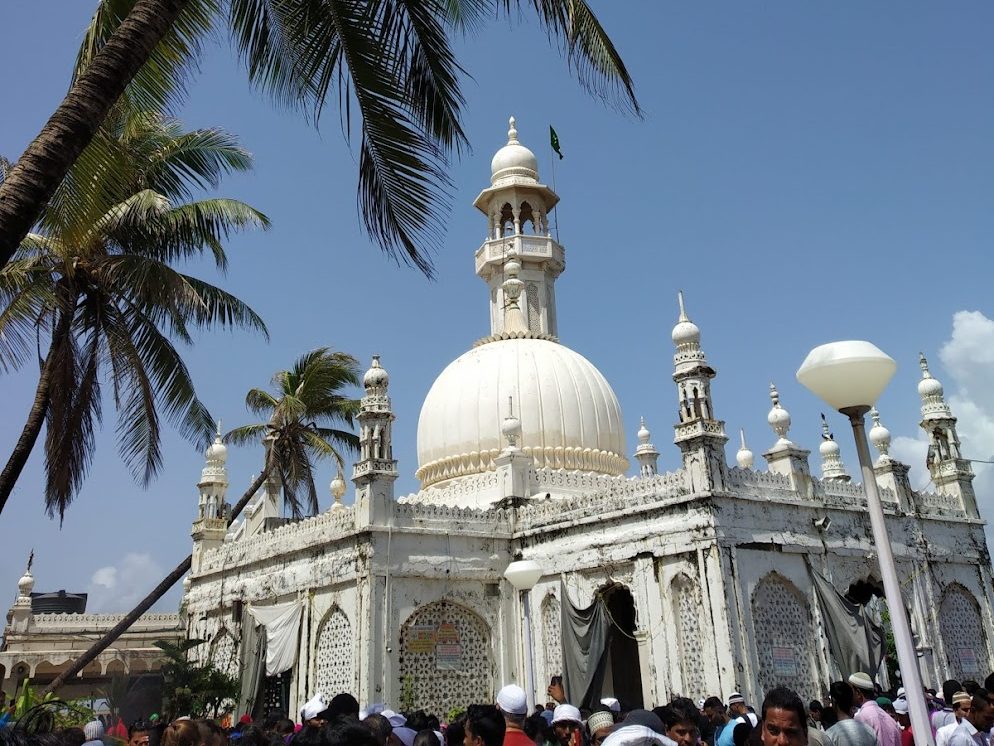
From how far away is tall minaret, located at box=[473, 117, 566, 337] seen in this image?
30.4 meters

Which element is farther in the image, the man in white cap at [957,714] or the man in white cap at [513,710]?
the man in white cap at [957,714]

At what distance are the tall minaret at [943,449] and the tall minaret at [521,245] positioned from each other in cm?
1130

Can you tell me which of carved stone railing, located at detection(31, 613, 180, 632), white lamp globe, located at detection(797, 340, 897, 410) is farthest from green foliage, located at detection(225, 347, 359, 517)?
white lamp globe, located at detection(797, 340, 897, 410)

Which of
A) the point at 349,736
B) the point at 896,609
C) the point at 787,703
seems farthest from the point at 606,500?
the point at 349,736

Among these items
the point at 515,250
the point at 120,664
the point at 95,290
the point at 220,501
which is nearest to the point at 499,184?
the point at 515,250

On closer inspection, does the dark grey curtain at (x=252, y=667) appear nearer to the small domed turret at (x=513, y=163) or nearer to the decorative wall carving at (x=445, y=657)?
the decorative wall carving at (x=445, y=657)

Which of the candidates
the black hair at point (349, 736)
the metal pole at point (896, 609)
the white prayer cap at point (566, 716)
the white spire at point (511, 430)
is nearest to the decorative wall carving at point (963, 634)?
the white spire at point (511, 430)

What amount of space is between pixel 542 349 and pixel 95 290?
14848mm

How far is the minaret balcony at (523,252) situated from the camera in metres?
30.9

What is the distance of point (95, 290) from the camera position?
50.5 feet

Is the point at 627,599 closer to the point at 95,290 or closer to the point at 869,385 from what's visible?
the point at 95,290

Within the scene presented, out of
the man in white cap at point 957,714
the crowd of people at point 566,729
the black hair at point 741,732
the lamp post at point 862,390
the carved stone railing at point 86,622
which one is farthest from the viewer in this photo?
the carved stone railing at point 86,622

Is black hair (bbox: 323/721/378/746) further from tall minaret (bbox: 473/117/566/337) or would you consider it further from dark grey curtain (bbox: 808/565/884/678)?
tall minaret (bbox: 473/117/566/337)

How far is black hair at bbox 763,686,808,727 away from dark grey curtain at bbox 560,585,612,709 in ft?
43.8
